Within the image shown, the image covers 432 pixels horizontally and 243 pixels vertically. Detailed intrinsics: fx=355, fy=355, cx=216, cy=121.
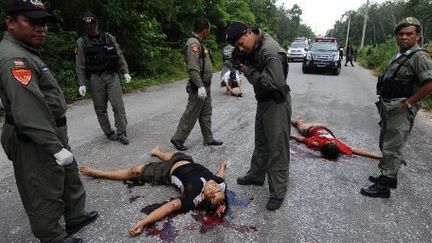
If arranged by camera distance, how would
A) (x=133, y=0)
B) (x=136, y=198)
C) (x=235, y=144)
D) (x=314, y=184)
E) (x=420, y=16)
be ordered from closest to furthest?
(x=136, y=198)
(x=314, y=184)
(x=235, y=144)
(x=133, y=0)
(x=420, y=16)

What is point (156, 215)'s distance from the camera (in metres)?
3.29

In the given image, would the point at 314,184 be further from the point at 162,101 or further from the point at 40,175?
the point at 162,101

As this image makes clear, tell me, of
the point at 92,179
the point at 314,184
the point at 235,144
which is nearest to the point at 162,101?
the point at 235,144

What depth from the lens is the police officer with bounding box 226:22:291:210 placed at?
3373mm

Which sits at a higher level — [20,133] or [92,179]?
[20,133]

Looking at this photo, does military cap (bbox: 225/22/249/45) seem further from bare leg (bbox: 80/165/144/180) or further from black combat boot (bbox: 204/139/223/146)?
black combat boot (bbox: 204/139/223/146)

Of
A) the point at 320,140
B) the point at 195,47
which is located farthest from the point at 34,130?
the point at 320,140

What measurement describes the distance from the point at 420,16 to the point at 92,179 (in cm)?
4955

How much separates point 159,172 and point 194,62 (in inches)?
67.6

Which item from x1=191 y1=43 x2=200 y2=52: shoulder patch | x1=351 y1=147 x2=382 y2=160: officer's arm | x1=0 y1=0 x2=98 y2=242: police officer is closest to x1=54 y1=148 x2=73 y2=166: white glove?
x1=0 y1=0 x2=98 y2=242: police officer

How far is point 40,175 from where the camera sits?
2.62 m

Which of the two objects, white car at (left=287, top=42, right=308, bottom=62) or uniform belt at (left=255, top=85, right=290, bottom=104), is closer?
uniform belt at (left=255, top=85, right=290, bottom=104)

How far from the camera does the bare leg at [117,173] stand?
4.20m

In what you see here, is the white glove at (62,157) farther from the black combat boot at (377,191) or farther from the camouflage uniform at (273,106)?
the black combat boot at (377,191)
